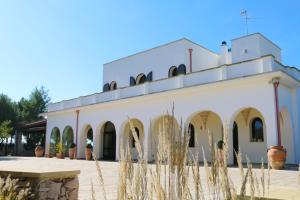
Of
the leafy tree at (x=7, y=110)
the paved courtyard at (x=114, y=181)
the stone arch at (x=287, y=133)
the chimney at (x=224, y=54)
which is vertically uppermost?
the chimney at (x=224, y=54)

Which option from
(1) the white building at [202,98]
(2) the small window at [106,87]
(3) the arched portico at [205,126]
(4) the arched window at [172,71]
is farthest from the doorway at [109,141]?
(3) the arched portico at [205,126]

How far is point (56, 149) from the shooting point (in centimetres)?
2353

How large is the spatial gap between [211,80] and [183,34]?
6.05 metres

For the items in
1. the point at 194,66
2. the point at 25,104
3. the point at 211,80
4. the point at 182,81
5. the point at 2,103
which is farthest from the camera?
the point at 25,104

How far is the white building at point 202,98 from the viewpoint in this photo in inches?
507

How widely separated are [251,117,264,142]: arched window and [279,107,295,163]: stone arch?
971mm

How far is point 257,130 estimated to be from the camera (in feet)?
50.1

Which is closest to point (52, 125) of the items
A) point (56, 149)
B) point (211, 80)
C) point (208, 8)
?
point (56, 149)

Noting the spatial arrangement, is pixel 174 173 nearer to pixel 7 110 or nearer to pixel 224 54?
pixel 224 54

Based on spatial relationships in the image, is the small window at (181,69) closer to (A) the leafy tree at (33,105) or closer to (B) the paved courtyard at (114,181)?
(B) the paved courtyard at (114,181)

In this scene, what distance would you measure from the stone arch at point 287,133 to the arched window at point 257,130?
0.97 m

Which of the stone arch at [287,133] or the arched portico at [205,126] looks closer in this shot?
the stone arch at [287,133]

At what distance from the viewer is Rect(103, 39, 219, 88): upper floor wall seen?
18.8 metres

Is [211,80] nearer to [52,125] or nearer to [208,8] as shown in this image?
[208,8]
